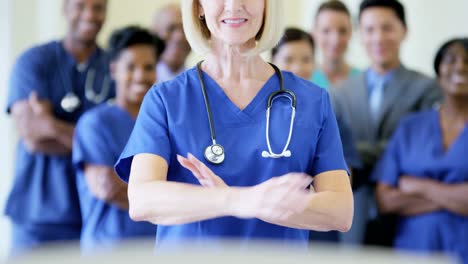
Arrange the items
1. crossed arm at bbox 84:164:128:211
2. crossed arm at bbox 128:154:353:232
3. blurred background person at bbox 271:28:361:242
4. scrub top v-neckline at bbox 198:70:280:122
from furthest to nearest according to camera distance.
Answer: blurred background person at bbox 271:28:361:242, crossed arm at bbox 84:164:128:211, scrub top v-neckline at bbox 198:70:280:122, crossed arm at bbox 128:154:353:232

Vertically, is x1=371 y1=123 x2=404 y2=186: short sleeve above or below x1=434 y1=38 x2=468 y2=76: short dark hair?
below

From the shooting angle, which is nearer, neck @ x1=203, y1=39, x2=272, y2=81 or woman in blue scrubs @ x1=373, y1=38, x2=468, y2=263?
neck @ x1=203, y1=39, x2=272, y2=81

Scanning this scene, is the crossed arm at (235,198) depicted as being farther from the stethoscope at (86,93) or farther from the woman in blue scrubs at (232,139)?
the stethoscope at (86,93)

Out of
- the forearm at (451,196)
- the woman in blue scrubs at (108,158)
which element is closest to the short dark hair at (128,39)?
the woman in blue scrubs at (108,158)

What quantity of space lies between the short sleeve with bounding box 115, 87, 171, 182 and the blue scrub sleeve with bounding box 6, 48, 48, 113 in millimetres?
1268

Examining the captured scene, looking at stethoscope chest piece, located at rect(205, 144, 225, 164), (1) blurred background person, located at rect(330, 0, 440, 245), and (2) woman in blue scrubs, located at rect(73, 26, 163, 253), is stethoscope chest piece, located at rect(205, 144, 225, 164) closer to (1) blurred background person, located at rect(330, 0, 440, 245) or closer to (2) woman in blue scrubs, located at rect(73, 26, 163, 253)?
(2) woman in blue scrubs, located at rect(73, 26, 163, 253)

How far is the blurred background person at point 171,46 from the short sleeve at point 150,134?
1.69 m

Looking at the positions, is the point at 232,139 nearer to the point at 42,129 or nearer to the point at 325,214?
the point at 325,214

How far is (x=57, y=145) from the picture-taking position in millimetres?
2502

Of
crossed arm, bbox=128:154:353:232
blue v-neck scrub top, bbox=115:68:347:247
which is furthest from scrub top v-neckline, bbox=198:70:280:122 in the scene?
crossed arm, bbox=128:154:353:232

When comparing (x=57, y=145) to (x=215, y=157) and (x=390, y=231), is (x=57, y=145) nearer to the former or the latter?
(x=390, y=231)

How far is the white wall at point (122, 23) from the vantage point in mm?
3396

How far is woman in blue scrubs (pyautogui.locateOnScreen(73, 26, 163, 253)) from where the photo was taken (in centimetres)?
221

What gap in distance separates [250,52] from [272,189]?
32cm
